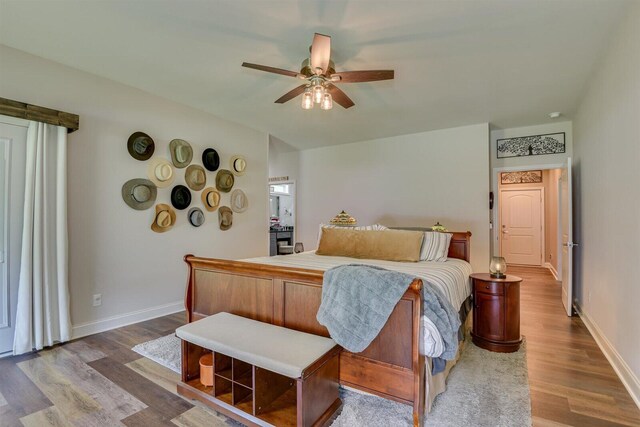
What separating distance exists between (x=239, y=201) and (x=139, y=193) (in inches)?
58.2

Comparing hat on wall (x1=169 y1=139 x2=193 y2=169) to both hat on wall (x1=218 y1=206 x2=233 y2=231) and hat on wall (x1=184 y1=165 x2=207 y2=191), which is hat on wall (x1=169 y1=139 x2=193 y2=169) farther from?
hat on wall (x1=218 y1=206 x2=233 y2=231)

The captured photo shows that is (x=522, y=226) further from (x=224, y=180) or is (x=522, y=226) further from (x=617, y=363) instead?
(x=224, y=180)

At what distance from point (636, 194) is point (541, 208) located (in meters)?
6.46

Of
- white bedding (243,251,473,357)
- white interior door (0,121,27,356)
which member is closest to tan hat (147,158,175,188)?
white interior door (0,121,27,356)

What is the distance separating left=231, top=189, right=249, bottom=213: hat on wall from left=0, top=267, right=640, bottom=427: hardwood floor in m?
2.07

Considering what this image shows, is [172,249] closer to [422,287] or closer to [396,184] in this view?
[422,287]

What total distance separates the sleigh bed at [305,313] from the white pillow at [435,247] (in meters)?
1.61

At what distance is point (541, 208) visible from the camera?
24.6 ft

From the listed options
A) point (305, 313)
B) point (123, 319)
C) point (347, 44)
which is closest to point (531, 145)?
point (347, 44)

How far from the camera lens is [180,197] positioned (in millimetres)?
3885

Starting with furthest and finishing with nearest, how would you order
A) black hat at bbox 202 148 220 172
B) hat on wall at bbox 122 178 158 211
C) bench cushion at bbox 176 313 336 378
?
black hat at bbox 202 148 220 172 → hat on wall at bbox 122 178 158 211 → bench cushion at bbox 176 313 336 378

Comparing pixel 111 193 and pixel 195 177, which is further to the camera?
pixel 195 177

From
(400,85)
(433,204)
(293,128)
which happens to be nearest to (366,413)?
(400,85)

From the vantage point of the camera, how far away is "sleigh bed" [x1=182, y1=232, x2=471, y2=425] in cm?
176
